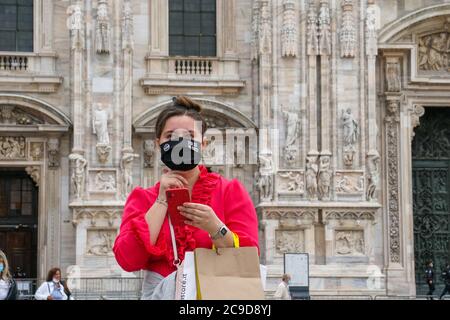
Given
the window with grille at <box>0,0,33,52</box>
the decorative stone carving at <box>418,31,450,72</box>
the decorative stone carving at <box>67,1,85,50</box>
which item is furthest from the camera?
the decorative stone carving at <box>418,31,450,72</box>

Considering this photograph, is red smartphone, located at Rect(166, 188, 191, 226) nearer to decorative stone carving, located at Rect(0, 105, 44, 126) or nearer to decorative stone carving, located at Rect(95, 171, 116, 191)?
decorative stone carving, located at Rect(95, 171, 116, 191)

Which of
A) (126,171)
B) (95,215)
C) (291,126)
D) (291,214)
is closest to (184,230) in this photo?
(95,215)

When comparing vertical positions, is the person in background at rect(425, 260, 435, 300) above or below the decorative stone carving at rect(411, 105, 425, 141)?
below

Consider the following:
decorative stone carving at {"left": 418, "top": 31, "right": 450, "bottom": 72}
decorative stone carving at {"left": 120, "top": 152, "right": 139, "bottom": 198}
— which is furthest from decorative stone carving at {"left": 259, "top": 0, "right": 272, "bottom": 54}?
decorative stone carving at {"left": 418, "top": 31, "right": 450, "bottom": 72}

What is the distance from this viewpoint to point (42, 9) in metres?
25.4

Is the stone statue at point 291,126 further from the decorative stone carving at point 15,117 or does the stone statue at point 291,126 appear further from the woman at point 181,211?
the woman at point 181,211

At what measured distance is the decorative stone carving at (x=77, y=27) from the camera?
24812mm

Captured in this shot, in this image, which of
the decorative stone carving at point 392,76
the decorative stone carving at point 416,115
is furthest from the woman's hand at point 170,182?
the decorative stone carving at point 416,115

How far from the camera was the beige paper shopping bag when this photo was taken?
3.12 meters

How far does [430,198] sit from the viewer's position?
2683cm

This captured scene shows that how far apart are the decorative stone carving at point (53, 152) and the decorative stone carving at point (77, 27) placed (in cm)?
228

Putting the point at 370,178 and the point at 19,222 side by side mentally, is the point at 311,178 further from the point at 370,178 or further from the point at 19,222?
the point at 19,222

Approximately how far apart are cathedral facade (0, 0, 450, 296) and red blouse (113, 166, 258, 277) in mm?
20795
